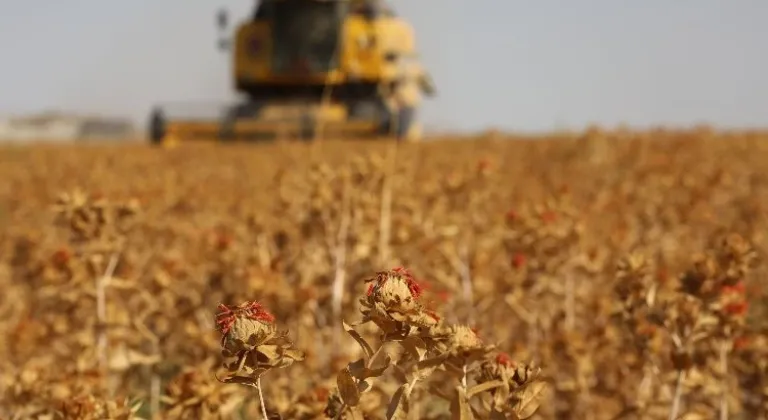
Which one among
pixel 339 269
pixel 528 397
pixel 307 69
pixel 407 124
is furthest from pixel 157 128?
pixel 528 397

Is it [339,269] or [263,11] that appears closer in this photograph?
[339,269]

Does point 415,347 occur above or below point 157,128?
above

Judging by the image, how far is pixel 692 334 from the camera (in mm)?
2574

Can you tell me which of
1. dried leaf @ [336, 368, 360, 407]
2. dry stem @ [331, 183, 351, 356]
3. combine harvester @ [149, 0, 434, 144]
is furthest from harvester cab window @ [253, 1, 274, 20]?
dried leaf @ [336, 368, 360, 407]

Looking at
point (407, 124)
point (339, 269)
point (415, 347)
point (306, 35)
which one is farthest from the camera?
point (306, 35)

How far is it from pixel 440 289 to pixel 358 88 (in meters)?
16.5

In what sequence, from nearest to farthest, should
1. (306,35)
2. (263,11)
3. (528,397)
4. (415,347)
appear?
(415,347) → (528,397) → (306,35) → (263,11)

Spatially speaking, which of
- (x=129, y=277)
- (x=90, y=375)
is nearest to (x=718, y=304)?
(x=90, y=375)

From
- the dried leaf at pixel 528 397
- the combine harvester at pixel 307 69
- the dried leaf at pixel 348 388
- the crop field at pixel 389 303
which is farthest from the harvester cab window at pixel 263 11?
the dried leaf at pixel 348 388

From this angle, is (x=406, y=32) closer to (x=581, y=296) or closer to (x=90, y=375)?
(x=581, y=296)

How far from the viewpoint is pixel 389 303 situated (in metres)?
1.51

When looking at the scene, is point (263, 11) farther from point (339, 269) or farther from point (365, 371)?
point (365, 371)

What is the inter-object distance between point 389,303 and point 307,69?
18498 millimetres

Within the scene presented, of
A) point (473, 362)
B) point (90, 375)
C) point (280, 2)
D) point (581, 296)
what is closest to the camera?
point (473, 362)
